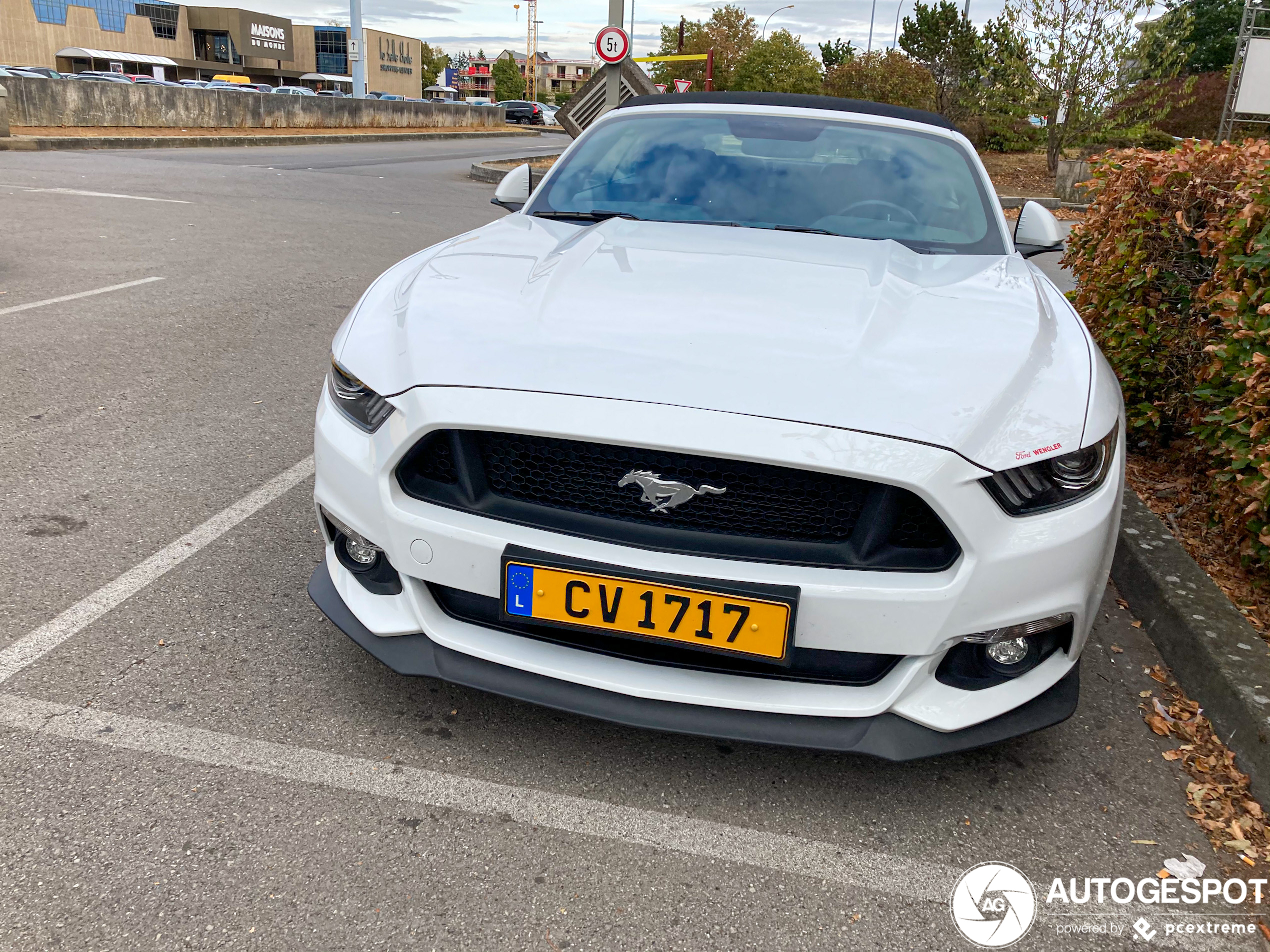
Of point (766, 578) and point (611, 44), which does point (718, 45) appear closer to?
point (611, 44)

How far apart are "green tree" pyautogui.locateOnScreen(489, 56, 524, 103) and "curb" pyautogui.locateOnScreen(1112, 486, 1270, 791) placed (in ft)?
370

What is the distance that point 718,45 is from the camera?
1832 inches

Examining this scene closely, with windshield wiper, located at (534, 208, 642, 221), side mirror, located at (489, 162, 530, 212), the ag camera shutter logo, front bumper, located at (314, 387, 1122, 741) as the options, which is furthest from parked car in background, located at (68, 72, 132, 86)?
the ag camera shutter logo

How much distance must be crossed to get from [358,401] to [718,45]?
160ft

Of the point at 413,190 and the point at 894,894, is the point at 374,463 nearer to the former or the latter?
the point at 894,894

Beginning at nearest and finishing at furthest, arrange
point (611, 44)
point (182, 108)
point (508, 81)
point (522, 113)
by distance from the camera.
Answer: point (611, 44) < point (182, 108) < point (522, 113) < point (508, 81)

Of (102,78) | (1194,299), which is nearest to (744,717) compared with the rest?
(1194,299)

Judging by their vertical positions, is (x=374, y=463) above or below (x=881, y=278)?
below

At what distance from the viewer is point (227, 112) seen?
80.4 ft

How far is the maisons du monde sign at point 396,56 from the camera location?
96512mm

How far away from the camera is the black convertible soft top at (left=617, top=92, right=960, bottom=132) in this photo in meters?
3.88

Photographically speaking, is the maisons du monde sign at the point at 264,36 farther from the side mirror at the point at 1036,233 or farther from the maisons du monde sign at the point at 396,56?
the side mirror at the point at 1036,233

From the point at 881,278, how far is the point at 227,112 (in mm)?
25825

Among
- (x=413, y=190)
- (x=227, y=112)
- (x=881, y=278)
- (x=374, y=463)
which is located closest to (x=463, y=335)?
(x=374, y=463)
